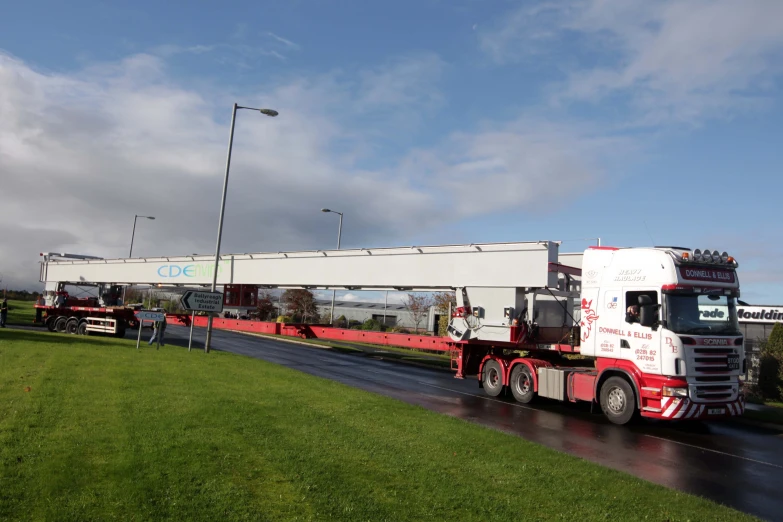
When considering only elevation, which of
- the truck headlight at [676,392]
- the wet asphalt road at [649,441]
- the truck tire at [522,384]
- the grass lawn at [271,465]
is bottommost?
the wet asphalt road at [649,441]

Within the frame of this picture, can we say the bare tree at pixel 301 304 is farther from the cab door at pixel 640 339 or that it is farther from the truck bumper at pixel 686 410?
the truck bumper at pixel 686 410

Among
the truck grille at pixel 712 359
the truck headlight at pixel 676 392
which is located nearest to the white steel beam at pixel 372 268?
the truck grille at pixel 712 359

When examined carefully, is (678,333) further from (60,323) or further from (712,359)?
(60,323)

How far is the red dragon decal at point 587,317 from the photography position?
1377 cm

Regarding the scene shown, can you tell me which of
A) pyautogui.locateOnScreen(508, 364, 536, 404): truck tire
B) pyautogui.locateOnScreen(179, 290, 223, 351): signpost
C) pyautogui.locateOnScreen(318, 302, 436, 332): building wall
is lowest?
pyautogui.locateOnScreen(508, 364, 536, 404): truck tire

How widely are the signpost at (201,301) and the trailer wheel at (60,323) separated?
14.2 metres

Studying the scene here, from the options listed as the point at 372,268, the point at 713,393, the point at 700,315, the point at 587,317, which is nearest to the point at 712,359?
the point at 713,393

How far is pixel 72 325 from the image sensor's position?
3047cm

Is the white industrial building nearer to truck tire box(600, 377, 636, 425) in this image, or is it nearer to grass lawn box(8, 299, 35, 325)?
grass lawn box(8, 299, 35, 325)

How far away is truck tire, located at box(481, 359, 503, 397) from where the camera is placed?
16594 mm

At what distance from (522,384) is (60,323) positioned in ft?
86.5

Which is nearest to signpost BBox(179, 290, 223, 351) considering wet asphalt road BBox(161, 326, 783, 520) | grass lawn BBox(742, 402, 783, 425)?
wet asphalt road BBox(161, 326, 783, 520)

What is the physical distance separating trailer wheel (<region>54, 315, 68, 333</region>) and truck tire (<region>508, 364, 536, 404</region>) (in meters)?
25.4

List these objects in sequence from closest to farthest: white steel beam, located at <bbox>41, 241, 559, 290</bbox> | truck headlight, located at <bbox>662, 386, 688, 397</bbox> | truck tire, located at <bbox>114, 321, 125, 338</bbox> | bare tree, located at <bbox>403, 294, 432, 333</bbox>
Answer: truck headlight, located at <bbox>662, 386, 688, 397</bbox>
white steel beam, located at <bbox>41, 241, 559, 290</bbox>
truck tire, located at <bbox>114, 321, 125, 338</bbox>
bare tree, located at <bbox>403, 294, 432, 333</bbox>
